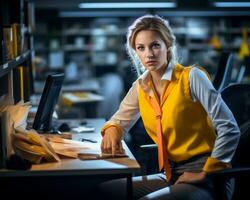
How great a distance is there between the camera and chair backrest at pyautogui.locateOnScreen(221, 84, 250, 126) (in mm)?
2729

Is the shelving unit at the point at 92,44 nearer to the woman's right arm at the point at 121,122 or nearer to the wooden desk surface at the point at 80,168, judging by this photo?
the woman's right arm at the point at 121,122

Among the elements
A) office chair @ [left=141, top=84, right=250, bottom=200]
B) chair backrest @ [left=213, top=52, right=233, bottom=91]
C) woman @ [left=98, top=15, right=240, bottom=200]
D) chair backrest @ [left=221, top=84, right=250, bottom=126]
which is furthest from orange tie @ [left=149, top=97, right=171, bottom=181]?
chair backrest @ [left=213, top=52, right=233, bottom=91]

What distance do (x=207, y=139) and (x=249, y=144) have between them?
0.22 m

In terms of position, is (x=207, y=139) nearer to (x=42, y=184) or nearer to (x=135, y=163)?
(x=135, y=163)

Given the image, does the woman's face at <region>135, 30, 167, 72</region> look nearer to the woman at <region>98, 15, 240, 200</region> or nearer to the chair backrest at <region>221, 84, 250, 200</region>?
the woman at <region>98, 15, 240, 200</region>

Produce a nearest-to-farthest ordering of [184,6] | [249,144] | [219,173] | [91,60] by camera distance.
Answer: [219,173], [249,144], [184,6], [91,60]

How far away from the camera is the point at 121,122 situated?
2660 mm

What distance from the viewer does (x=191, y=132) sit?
2361 mm

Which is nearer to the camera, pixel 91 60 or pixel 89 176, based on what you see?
pixel 89 176

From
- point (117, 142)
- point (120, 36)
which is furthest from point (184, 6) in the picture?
point (120, 36)

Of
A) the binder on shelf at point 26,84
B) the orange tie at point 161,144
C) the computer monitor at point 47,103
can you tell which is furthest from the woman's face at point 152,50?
the binder on shelf at point 26,84

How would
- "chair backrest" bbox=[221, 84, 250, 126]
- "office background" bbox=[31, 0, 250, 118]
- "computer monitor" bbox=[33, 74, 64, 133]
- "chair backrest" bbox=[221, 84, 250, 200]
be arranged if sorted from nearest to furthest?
1. "chair backrest" bbox=[221, 84, 250, 200]
2. "chair backrest" bbox=[221, 84, 250, 126]
3. "computer monitor" bbox=[33, 74, 64, 133]
4. "office background" bbox=[31, 0, 250, 118]

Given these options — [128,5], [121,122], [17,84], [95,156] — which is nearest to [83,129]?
[17,84]

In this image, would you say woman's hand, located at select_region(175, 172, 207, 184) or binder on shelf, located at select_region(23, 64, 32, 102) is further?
binder on shelf, located at select_region(23, 64, 32, 102)
